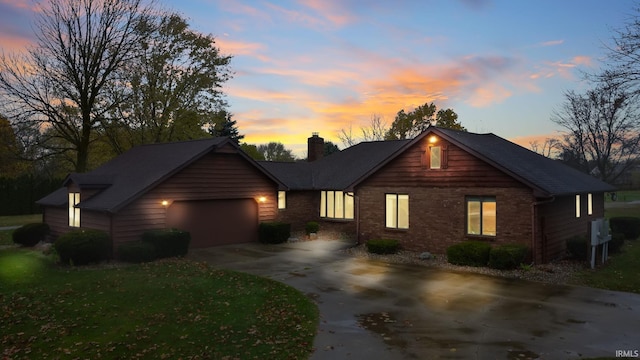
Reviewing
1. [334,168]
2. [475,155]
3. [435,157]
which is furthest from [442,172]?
[334,168]

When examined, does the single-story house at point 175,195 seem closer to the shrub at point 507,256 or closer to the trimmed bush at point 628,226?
the shrub at point 507,256

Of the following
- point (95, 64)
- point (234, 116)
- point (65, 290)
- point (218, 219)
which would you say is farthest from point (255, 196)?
point (234, 116)

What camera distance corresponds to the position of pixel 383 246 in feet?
69.6

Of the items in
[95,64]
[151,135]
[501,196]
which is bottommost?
[501,196]

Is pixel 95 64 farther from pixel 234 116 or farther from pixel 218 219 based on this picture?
pixel 234 116

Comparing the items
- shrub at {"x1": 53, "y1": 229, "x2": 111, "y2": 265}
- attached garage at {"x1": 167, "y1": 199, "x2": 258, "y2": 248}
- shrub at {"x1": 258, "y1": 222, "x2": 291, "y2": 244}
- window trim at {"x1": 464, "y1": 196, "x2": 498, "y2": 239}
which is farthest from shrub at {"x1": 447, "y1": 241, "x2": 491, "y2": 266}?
shrub at {"x1": 53, "y1": 229, "x2": 111, "y2": 265}

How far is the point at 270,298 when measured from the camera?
13305mm

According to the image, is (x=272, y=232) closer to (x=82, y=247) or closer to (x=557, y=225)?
(x=82, y=247)

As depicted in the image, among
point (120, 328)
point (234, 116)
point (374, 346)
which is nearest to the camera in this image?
point (374, 346)

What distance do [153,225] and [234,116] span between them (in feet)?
136

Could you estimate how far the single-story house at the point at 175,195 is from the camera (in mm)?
20688

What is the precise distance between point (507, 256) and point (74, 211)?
21.8 m

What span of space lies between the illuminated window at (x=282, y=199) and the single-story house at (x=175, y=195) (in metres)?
1.43

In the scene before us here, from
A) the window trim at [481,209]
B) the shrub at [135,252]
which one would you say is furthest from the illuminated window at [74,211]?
the window trim at [481,209]
